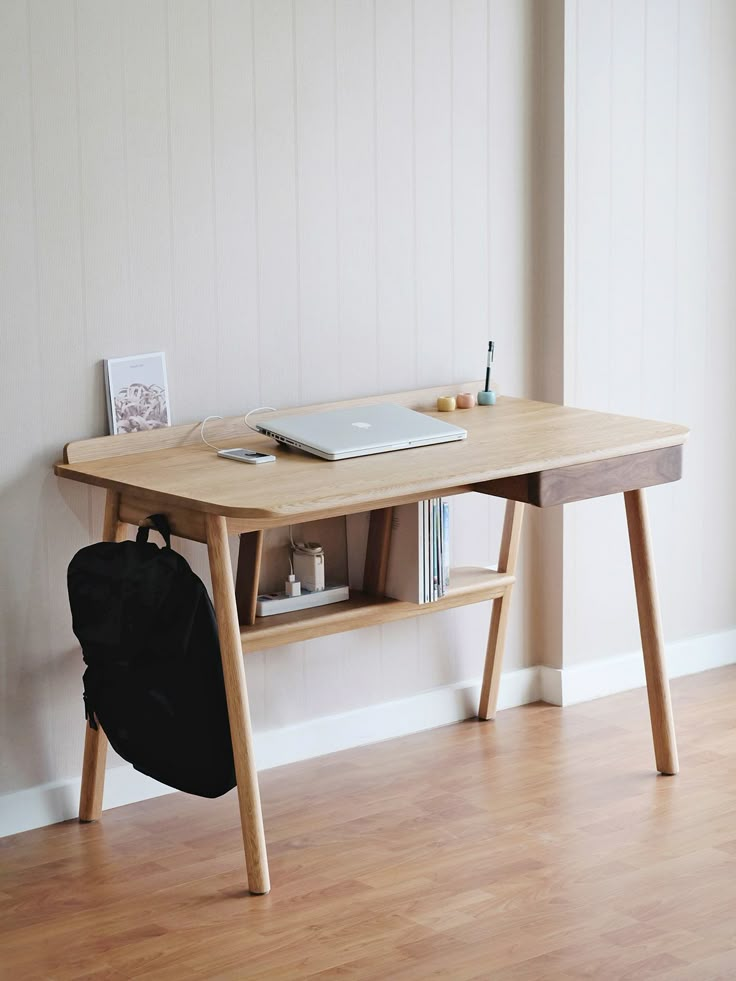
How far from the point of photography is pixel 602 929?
95.3 inches

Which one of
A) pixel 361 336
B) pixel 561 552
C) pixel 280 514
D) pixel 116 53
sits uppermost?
pixel 116 53

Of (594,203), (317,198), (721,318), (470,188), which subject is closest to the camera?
(317,198)

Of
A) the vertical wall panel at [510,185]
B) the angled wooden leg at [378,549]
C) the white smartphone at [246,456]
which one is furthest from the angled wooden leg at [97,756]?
the vertical wall panel at [510,185]

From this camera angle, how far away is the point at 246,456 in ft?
9.12

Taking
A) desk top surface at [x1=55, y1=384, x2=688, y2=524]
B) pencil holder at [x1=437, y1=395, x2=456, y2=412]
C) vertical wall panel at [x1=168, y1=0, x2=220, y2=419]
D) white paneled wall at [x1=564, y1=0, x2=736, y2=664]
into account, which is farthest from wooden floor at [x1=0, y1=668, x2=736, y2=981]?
vertical wall panel at [x1=168, y1=0, x2=220, y2=419]

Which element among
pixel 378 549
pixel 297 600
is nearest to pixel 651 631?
pixel 378 549

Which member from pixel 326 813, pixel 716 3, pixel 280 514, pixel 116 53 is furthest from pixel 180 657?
pixel 716 3

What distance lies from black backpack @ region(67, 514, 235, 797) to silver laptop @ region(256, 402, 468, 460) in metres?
0.36

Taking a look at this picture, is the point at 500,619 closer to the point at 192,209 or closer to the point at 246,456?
the point at 246,456

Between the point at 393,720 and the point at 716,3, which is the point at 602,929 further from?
the point at 716,3

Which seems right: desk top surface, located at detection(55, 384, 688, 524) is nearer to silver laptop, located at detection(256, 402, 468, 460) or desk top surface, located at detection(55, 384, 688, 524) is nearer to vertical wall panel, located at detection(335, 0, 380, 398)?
silver laptop, located at detection(256, 402, 468, 460)

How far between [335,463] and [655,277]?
1311 mm

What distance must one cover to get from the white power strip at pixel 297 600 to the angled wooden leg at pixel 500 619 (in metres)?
0.45

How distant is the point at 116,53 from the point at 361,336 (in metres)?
0.83
